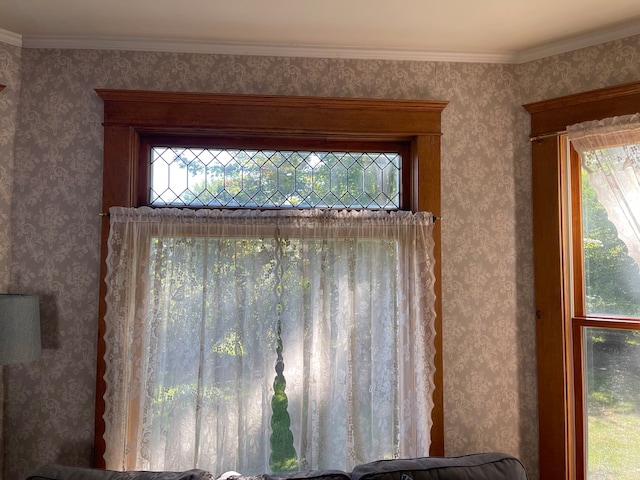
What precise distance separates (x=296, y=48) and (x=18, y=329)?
1.84 meters

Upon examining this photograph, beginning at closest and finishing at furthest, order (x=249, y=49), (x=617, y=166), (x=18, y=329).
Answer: (x=18, y=329) < (x=617, y=166) < (x=249, y=49)

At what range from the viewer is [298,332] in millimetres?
2145

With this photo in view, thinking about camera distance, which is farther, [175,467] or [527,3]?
[175,467]

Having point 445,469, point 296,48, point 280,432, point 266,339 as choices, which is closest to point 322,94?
point 296,48

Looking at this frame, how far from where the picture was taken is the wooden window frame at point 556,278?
2139 mm

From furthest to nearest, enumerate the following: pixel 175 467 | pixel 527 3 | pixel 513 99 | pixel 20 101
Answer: pixel 513 99 → pixel 20 101 → pixel 175 467 → pixel 527 3

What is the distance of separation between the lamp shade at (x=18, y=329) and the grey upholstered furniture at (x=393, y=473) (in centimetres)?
47

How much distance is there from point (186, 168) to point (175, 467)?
147cm

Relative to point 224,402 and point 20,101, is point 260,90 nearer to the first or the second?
point 20,101

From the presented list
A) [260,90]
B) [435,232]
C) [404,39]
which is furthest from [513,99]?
[260,90]

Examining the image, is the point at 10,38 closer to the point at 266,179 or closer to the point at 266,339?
the point at 266,179

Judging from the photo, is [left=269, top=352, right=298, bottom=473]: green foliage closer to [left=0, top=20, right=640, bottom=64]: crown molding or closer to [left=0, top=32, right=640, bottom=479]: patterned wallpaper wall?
[left=0, top=32, right=640, bottom=479]: patterned wallpaper wall

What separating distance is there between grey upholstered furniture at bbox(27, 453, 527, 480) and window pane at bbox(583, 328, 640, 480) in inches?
23.2

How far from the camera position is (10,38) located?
2182 mm
